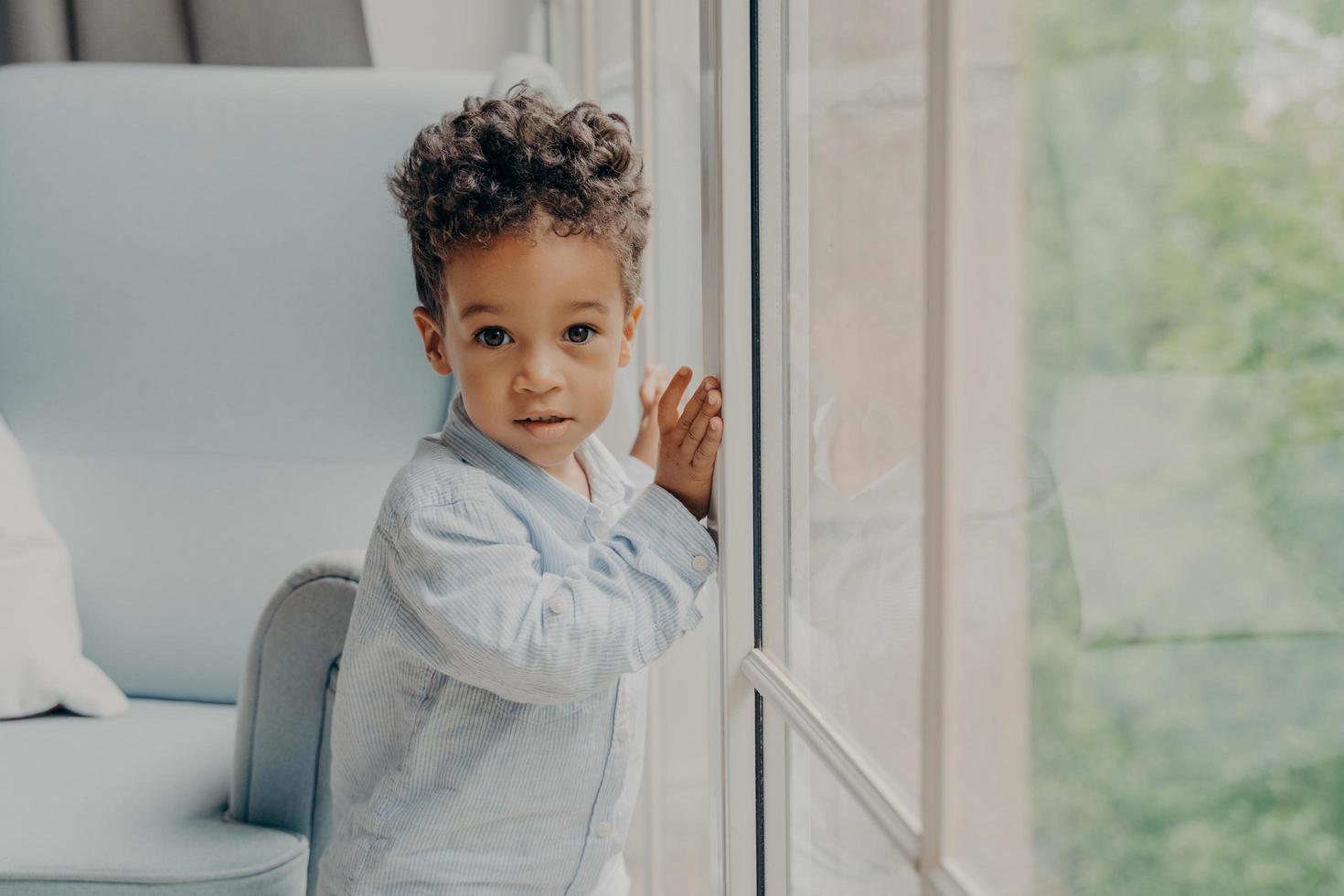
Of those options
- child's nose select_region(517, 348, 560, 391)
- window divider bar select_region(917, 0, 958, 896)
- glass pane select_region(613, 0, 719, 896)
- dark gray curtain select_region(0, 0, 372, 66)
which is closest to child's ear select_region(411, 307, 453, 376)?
child's nose select_region(517, 348, 560, 391)

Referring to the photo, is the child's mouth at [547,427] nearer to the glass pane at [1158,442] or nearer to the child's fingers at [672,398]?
the child's fingers at [672,398]

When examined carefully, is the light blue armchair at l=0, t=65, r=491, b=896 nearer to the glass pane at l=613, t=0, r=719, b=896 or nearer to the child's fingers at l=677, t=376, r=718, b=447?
the glass pane at l=613, t=0, r=719, b=896

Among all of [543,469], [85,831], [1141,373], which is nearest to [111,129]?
[85,831]

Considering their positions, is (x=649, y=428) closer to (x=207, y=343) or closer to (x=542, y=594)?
(x=542, y=594)

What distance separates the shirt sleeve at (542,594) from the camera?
735 millimetres

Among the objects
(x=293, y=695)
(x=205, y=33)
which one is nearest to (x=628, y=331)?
(x=293, y=695)

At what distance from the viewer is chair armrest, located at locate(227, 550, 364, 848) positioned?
109 centimetres

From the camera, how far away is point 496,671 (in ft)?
2.44

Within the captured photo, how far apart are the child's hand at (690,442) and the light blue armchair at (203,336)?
0.84 metres

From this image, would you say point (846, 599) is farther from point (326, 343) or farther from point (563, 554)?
point (326, 343)

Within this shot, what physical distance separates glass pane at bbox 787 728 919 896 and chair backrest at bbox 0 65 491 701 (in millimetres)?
949

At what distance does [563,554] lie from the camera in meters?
0.83

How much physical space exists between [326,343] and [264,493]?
221 millimetres

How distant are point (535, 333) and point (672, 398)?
0.10 metres
